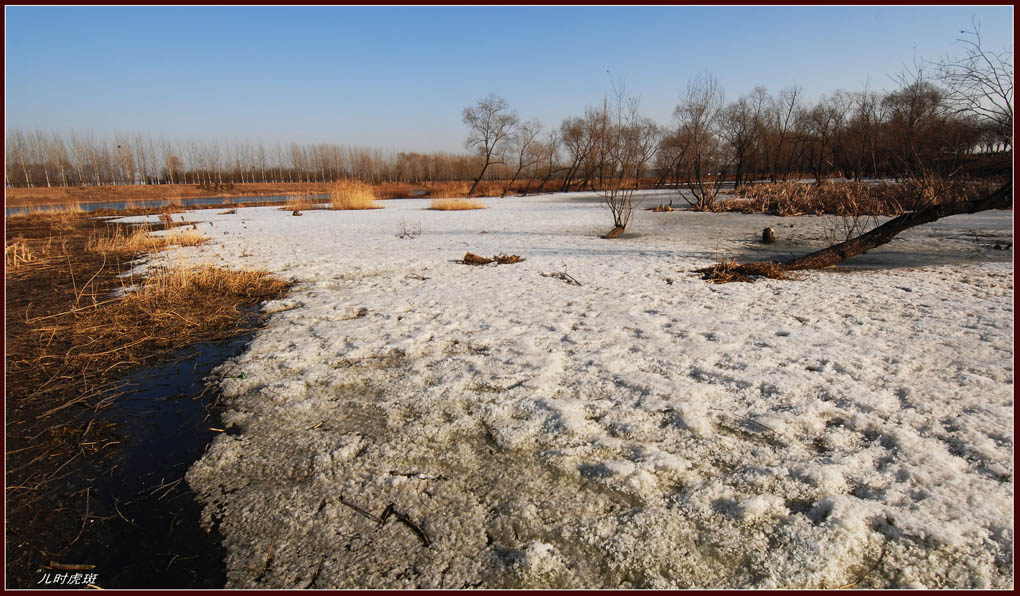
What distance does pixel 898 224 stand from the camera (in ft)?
Answer: 19.4

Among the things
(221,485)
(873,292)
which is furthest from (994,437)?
(221,485)

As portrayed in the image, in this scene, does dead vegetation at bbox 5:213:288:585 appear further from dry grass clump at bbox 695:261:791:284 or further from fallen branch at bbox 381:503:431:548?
dry grass clump at bbox 695:261:791:284

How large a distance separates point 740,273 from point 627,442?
4.46 m

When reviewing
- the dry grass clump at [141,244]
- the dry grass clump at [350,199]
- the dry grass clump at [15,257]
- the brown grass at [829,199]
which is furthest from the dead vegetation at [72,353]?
the brown grass at [829,199]

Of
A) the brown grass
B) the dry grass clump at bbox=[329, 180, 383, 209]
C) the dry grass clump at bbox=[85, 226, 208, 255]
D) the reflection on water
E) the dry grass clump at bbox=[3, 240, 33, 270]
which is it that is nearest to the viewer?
the dry grass clump at bbox=[3, 240, 33, 270]

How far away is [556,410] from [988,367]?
2904 millimetres

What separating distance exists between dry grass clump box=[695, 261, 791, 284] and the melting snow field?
0.52 meters

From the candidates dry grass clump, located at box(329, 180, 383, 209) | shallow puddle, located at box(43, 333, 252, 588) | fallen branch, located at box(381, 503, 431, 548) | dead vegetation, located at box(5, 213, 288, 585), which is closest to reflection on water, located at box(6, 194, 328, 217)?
dry grass clump, located at box(329, 180, 383, 209)

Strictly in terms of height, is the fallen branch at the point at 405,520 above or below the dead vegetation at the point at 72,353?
below

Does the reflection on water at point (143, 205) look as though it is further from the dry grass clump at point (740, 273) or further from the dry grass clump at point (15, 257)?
the dry grass clump at point (740, 273)

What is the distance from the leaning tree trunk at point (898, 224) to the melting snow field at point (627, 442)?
2.82 ft

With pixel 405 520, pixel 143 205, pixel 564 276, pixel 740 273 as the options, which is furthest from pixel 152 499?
pixel 143 205

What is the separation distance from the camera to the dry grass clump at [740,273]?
584 cm

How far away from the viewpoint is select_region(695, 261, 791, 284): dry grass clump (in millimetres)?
5844
